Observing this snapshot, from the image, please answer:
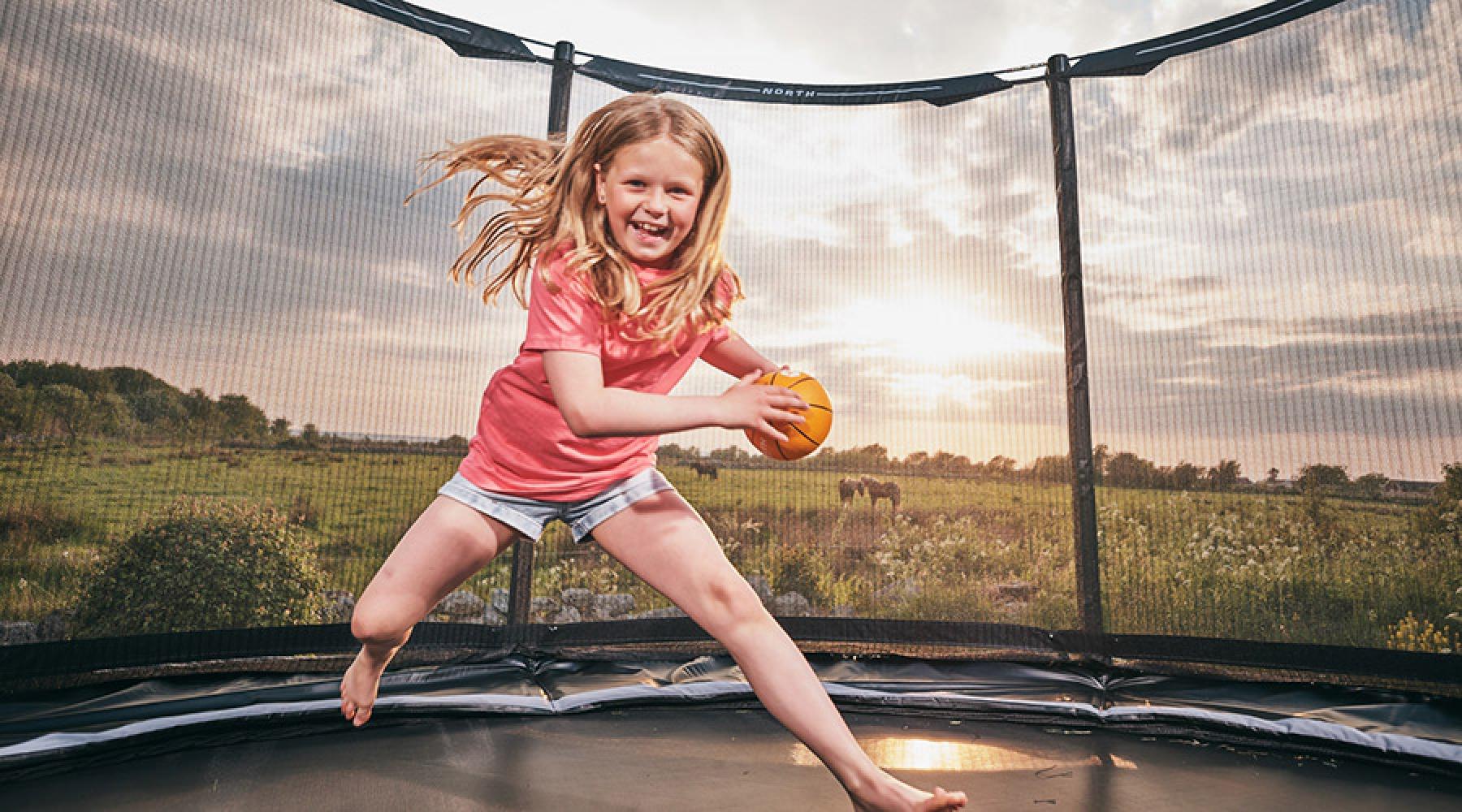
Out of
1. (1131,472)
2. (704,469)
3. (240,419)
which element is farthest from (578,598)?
(1131,472)

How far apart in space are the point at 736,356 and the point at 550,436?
52 cm

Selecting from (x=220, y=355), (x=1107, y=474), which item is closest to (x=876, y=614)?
(x=1107, y=474)

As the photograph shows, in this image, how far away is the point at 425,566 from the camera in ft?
5.99

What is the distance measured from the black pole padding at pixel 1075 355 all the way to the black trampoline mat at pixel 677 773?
25.1 inches

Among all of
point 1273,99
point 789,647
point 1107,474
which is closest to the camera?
point 789,647

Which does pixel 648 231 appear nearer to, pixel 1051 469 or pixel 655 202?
pixel 655 202

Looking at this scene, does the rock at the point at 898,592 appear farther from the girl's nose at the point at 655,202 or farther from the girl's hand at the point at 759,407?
the girl's nose at the point at 655,202

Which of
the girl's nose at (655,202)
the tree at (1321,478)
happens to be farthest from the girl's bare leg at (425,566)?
the tree at (1321,478)

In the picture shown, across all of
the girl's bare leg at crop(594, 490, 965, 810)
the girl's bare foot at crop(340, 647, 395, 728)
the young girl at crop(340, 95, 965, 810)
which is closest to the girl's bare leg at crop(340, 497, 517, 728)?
the young girl at crop(340, 95, 965, 810)

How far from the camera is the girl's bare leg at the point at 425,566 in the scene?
1.82 m

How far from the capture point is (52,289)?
232cm

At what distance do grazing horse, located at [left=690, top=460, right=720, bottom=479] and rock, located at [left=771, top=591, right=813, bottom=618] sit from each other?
1.83 ft

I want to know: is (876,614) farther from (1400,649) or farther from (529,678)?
(1400,649)

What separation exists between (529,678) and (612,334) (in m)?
1.66
